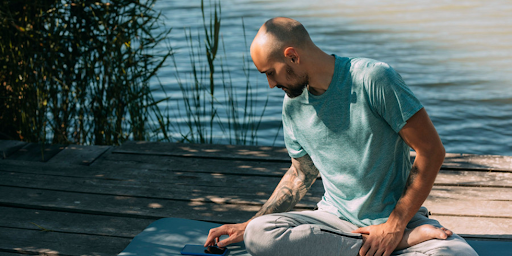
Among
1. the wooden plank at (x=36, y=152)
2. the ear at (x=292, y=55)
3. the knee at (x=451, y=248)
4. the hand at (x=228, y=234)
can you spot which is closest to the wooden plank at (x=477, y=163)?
the knee at (x=451, y=248)

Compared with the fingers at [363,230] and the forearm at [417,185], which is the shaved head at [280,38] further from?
the fingers at [363,230]

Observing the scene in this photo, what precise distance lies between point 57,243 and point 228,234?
0.80 m

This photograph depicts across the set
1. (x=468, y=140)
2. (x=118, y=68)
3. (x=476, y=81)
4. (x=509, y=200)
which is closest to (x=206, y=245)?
(x=509, y=200)

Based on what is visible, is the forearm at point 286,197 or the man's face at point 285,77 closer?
the man's face at point 285,77

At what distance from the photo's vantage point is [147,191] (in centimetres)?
282

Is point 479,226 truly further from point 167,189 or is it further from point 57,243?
point 57,243

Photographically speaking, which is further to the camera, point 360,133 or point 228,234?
point 228,234

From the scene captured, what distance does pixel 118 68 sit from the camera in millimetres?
3740

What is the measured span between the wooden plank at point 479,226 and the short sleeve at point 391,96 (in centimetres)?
92

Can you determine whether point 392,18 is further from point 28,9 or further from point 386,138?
point 386,138

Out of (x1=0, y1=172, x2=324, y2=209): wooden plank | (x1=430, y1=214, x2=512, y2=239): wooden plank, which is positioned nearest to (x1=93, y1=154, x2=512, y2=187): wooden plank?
(x1=0, y1=172, x2=324, y2=209): wooden plank

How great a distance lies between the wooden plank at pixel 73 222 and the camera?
2436mm

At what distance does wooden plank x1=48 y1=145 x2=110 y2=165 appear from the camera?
322cm

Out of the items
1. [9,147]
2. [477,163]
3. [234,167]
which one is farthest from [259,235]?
[9,147]
